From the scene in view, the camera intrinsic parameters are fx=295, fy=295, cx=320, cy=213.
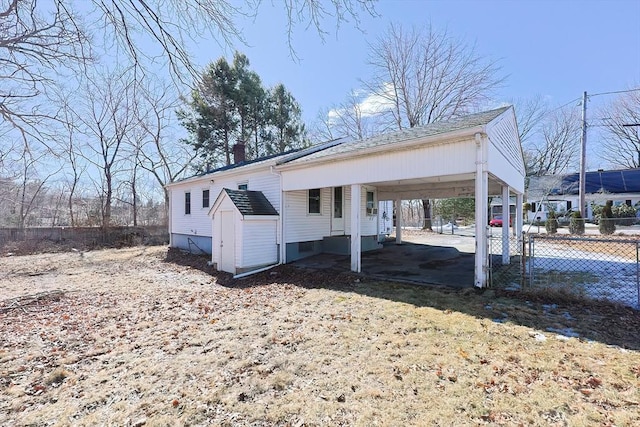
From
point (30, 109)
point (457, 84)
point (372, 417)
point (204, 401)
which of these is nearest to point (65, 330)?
point (204, 401)

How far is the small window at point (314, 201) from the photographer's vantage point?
11523mm

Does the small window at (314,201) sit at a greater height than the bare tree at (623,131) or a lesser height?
lesser

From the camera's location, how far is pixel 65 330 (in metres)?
4.89

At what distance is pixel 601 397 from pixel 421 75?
2415 cm

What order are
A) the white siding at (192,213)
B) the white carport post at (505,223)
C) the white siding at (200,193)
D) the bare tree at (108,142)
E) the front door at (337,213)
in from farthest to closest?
the bare tree at (108,142) → the white siding at (192,213) → the front door at (337,213) → the white siding at (200,193) → the white carport post at (505,223)

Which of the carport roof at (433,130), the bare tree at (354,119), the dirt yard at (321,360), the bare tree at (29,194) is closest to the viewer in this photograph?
the dirt yard at (321,360)

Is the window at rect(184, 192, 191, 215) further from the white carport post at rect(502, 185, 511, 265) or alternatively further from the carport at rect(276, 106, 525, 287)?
the white carport post at rect(502, 185, 511, 265)

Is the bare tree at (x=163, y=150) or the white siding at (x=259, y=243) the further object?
the bare tree at (x=163, y=150)

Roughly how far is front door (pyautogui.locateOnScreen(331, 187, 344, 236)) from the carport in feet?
9.56

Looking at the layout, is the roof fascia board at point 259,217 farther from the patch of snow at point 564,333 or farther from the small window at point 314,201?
the patch of snow at point 564,333

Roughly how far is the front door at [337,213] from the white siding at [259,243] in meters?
3.31

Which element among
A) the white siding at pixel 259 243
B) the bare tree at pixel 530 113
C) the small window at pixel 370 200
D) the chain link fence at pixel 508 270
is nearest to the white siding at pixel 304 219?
the white siding at pixel 259 243

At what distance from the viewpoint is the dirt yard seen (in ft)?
8.55

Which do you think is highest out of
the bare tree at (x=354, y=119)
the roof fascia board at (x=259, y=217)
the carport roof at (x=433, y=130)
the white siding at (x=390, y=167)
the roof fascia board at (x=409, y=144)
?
the bare tree at (x=354, y=119)
